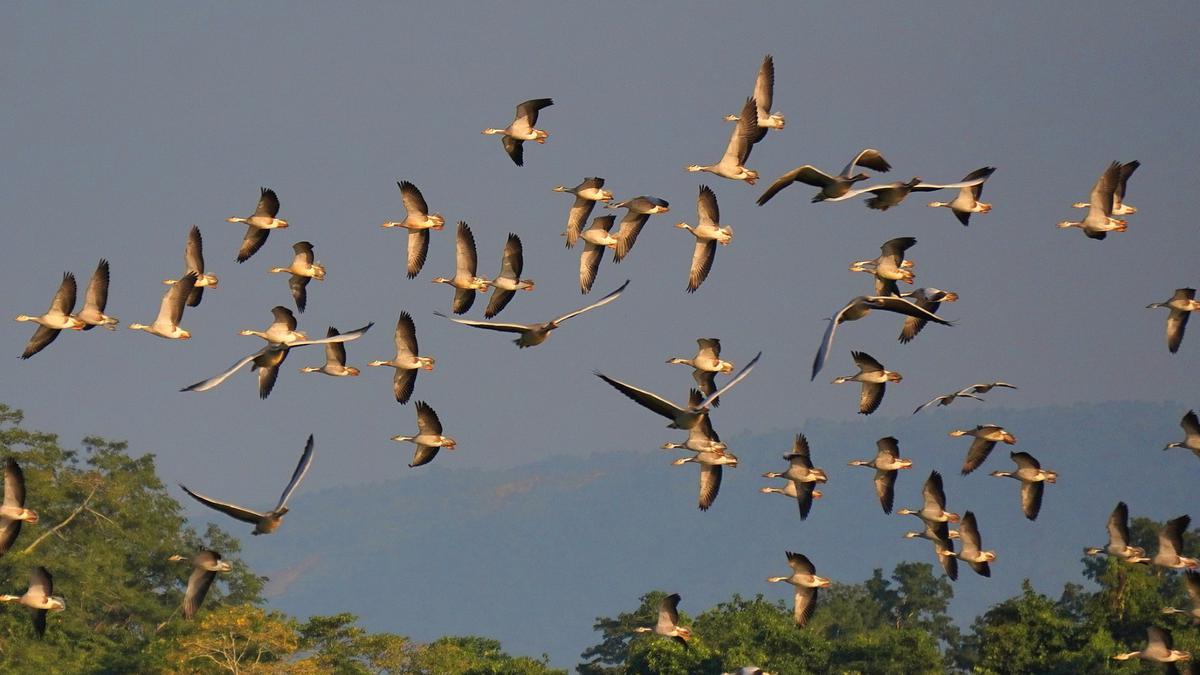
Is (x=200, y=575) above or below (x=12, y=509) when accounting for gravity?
below

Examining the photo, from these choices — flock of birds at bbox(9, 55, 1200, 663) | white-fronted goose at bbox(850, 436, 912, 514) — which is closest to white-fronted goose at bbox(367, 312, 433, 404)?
flock of birds at bbox(9, 55, 1200, 663)

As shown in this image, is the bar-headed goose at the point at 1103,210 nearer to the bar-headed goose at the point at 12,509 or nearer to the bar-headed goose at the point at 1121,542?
the bar-headed goose at the point at 1121,542

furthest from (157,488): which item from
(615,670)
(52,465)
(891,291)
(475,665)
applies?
(891,291)

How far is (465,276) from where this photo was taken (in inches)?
1542

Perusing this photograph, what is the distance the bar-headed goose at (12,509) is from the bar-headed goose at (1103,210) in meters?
19.0

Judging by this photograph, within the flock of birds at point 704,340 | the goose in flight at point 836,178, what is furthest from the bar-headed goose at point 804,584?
the goose in flight at point 836,178

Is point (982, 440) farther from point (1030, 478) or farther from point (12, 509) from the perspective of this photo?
point (12, 509)

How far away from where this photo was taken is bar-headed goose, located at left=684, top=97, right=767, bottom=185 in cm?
3656

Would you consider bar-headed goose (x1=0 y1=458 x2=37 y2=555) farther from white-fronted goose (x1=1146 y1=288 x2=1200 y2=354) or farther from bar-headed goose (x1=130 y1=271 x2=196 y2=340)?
white-fronted goose (x1=1146 y1=288 x2=1200 y2=354)

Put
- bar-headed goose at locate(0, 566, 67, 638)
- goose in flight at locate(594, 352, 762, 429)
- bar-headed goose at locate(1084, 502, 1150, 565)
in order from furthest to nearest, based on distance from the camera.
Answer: bar-headed goose at locate(1084, 502, 1150, 565), bar-headed goose at locate(0, 566, 67, 638), goose in flight at locate(594, 352, 762, 429)

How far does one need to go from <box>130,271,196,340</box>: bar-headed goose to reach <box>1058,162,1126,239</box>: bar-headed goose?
662 inches

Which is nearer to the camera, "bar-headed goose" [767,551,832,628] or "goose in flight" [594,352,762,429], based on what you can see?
"goose in flight" [594,352,762,429]

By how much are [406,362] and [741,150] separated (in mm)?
7922

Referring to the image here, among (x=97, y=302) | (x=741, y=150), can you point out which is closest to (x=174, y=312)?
(x=97, y=302)
